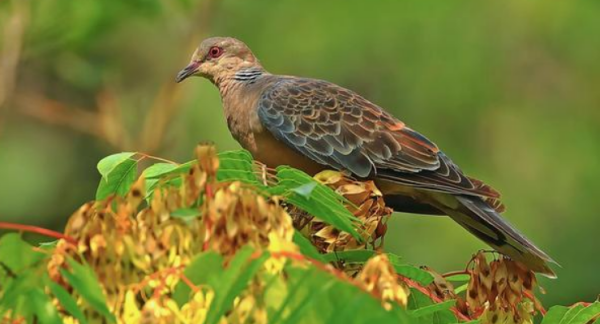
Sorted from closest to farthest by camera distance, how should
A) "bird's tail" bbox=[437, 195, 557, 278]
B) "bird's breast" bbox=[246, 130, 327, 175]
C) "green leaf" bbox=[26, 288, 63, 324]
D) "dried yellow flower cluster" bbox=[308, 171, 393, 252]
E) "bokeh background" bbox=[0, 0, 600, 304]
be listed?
1. "green leaf" bbox=[26, 288, 63, 324]
2. "dried yellow flower cluster" bbox=[308, 171, 393, 252]
3. "bird's tail" bbox=[437, 195, 557, 278]
4. "bird's breast" bbox=[246, 130, 327, 175]
5. "bokeh background" bbox=[0, 0, 600, 304]

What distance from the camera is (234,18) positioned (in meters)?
10.7

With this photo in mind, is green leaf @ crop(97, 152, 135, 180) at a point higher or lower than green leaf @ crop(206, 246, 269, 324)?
lower

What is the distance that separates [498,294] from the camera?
305cm

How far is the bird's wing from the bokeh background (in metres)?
4.39

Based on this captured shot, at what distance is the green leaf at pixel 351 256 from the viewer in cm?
281

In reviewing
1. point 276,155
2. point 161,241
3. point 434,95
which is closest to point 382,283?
point 161,241

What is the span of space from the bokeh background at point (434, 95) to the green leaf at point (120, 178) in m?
6.59

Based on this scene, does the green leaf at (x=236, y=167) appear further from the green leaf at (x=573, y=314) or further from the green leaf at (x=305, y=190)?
the green leaf at (x=573, y=314)

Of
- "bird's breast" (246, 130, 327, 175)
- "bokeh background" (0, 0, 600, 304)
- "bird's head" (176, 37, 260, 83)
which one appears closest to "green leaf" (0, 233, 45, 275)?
"bird's breast" (246, 130, 327, 175)

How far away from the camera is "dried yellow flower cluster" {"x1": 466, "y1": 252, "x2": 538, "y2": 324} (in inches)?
117

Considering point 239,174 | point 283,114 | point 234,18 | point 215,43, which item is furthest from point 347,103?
point 234,18

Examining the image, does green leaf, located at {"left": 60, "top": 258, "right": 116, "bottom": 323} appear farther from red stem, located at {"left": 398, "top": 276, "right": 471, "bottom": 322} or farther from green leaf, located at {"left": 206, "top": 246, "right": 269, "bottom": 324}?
red stem, located at {"left": 398, "top": 276, "right": 471, "bottom": 322}

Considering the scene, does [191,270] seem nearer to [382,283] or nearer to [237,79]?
[382,283]

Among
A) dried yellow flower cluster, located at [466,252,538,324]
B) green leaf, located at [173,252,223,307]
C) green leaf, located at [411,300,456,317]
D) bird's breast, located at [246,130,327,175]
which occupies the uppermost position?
green leaf, located at [173,252,223,307]
